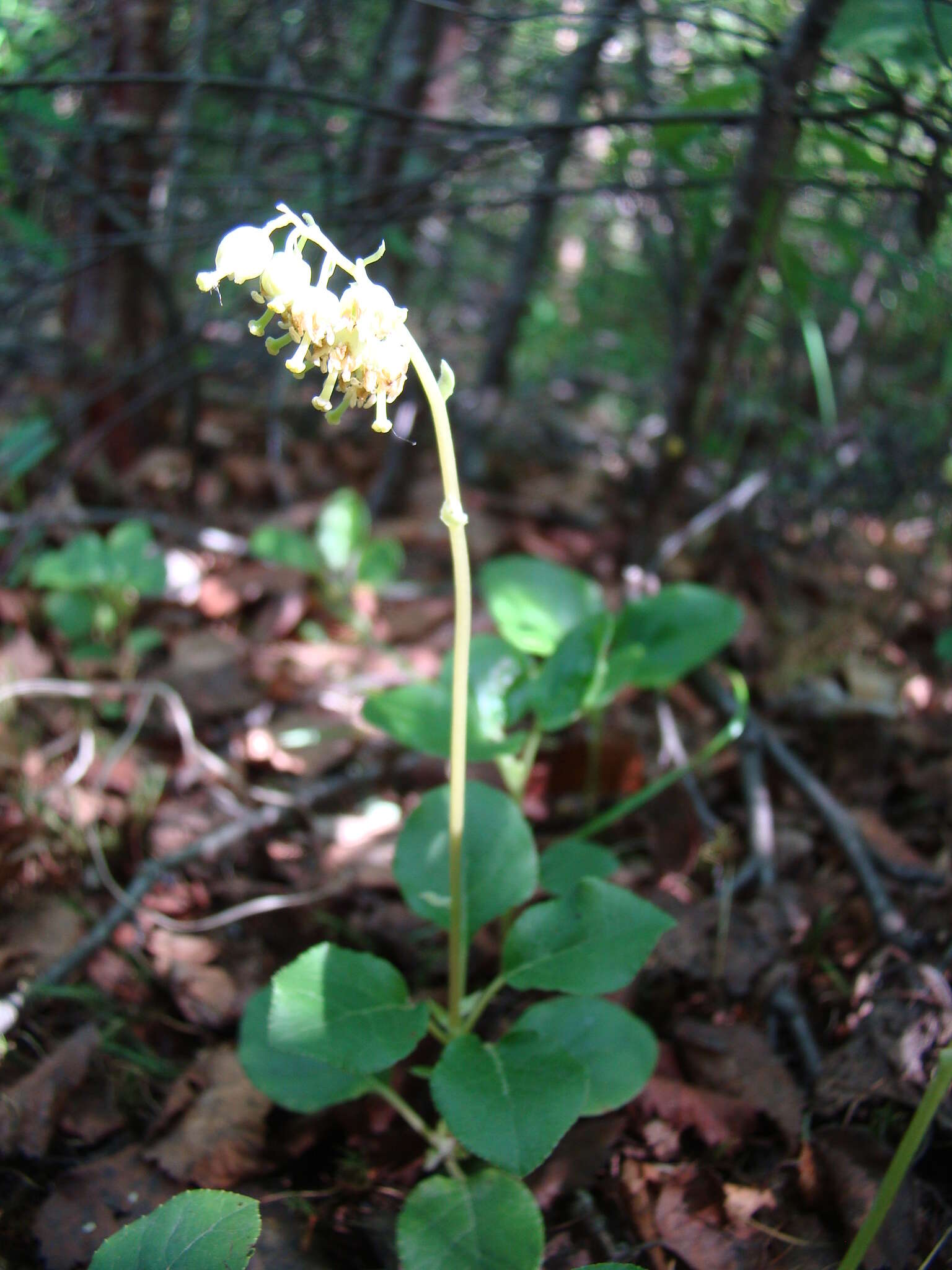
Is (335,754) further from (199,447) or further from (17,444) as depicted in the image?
(199,447)

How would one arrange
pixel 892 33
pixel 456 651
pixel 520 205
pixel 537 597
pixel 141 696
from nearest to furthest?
pixel 456 651 < pixel 892 33 < pixel 537 597 < pixel 141 696 < pixel 520 205

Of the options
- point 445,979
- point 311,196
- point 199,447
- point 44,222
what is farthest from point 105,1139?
point 44,222

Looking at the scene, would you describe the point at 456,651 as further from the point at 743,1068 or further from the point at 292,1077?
the point at 743,1068

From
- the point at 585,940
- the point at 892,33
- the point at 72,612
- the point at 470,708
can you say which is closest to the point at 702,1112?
the point at 585,940

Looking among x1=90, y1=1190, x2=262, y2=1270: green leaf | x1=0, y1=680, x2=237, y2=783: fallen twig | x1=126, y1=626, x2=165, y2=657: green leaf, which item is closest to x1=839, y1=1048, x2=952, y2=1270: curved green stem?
x1=90, y1=1190, x2=262, y2=1270: green leaf

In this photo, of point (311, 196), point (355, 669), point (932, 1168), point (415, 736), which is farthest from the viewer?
point (311, 196)
